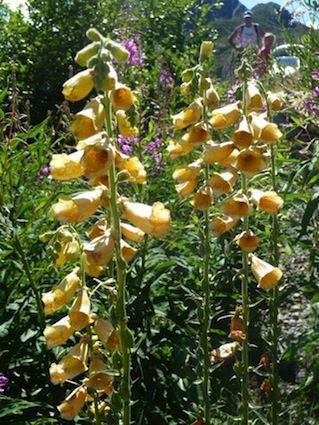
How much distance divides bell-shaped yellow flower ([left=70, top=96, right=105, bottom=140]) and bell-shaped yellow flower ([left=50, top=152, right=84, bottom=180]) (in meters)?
0.06

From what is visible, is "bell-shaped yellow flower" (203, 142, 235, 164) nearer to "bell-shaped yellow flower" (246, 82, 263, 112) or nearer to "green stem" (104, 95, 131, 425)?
"bell-shaped yellow flower" (246, 82, 263, 112)

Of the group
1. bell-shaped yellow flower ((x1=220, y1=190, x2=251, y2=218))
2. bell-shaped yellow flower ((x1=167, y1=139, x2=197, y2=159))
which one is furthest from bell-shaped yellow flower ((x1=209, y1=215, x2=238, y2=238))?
bell-shaped yellow flower ((x1=167, y1=139, x2=197, y2=159))

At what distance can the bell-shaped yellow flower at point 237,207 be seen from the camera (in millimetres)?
2123

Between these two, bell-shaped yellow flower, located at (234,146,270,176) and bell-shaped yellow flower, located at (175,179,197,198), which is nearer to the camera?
bell-shaped yellow flower, located at (234,146,270,176)

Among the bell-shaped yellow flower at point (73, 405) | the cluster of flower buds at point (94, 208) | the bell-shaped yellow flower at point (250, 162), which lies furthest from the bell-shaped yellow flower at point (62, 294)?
the bell-shaped yellow flower at point (250, 162)

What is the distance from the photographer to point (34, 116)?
1195 cm

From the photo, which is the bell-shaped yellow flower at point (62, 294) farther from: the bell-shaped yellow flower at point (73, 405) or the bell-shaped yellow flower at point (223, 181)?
the bell-shaped yellow flower at point (223, 181)

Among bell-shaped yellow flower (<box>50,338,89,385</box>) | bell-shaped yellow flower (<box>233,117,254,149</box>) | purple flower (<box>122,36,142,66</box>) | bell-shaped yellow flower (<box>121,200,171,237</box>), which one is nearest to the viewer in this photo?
bell-shaped yellow flower (<box>121,200,171,237</box>)

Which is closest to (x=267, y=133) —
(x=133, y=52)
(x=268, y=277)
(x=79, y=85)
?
(x=268, y=277)

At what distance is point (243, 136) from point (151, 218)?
53cm

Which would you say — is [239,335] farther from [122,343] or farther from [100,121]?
[100,121]

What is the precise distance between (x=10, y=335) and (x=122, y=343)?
1337 millimetres

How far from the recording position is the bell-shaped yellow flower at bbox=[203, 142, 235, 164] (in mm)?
2115

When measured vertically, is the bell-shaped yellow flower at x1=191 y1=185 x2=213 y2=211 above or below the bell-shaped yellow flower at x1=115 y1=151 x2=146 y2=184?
below
